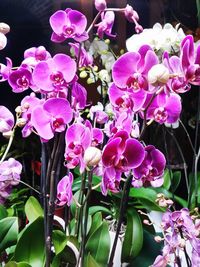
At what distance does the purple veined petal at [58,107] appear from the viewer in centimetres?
52

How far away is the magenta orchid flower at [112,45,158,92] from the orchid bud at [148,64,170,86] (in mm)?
38

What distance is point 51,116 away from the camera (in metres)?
0.52

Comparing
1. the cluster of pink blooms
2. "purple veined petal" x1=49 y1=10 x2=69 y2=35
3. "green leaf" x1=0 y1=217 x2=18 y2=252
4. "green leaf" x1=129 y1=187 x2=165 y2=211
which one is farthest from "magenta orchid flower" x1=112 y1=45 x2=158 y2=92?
"green leaf" x1=129 y1=187 x2=165 y2=211

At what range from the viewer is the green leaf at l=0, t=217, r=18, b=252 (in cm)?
69

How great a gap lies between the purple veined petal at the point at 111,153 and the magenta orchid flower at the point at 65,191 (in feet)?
0.35

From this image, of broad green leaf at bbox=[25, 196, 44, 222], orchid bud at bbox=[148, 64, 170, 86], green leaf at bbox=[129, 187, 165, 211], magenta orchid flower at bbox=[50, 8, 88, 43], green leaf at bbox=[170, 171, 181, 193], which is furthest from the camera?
green leaf at bbox=[170, 171, 181, 193]

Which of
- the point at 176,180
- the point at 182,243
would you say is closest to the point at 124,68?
the point at 182,243

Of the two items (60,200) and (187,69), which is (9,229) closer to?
(60,200)

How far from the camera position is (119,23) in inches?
42.6

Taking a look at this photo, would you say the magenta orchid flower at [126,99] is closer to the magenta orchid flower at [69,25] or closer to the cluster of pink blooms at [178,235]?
the magenta orchid flower at [69,25]

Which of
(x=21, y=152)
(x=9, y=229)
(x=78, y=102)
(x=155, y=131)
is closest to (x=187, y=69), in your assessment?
(x=78, y=102)

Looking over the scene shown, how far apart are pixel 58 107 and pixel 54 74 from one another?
4 centimetres

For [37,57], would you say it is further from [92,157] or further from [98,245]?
[98,245]

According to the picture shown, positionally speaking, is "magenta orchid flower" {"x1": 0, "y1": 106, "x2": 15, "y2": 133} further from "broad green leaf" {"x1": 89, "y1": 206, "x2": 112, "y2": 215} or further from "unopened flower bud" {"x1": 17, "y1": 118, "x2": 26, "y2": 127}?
"broad green leaf" {"x1": 89, "y1": 206, "x2": 112, "y2": 215}
